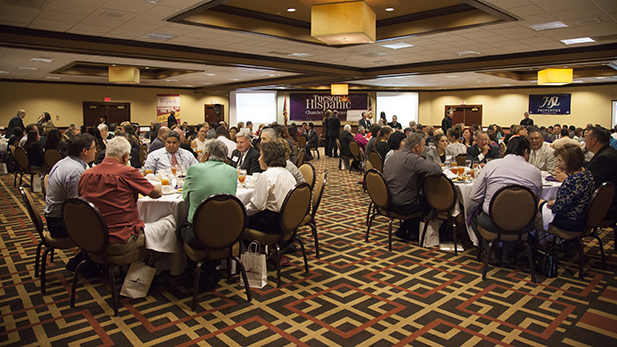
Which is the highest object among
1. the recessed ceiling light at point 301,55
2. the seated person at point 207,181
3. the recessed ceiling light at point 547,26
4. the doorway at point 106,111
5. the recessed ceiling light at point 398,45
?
the recessed ceiling light at point 301,55

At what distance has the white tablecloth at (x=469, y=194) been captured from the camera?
436cm

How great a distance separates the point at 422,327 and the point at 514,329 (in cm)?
63

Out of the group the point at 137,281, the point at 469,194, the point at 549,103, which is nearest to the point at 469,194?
the point at 469,194

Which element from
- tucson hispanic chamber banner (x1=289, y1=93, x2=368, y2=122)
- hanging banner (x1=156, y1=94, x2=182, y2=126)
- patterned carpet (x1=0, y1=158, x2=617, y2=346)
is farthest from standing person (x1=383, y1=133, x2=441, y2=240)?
tucson hispanic chamber banner (x1=289, y1=93, x2=368, y2=122)

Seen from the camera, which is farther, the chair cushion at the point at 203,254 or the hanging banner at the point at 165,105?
the hanging banner at the point at 165,105

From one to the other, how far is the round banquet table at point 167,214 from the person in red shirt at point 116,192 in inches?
9.8

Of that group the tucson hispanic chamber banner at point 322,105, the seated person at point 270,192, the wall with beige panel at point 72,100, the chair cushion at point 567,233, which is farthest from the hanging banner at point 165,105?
the chair cushion at point 567,233

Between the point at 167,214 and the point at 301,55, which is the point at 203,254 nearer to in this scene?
the point at 167,214

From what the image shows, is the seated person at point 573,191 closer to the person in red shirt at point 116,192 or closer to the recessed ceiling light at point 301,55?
the person in red shirt at point 116,192

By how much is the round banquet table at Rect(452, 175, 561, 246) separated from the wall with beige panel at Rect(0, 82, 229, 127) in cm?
1726

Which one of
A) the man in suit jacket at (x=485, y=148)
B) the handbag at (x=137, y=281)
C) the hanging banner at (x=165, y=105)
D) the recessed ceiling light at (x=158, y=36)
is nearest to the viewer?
the handbag at (x=137, y=281)

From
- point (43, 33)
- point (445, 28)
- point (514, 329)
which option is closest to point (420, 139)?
point (514, 329)

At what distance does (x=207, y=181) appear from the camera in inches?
127

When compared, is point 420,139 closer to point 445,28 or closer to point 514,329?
point 514,329
